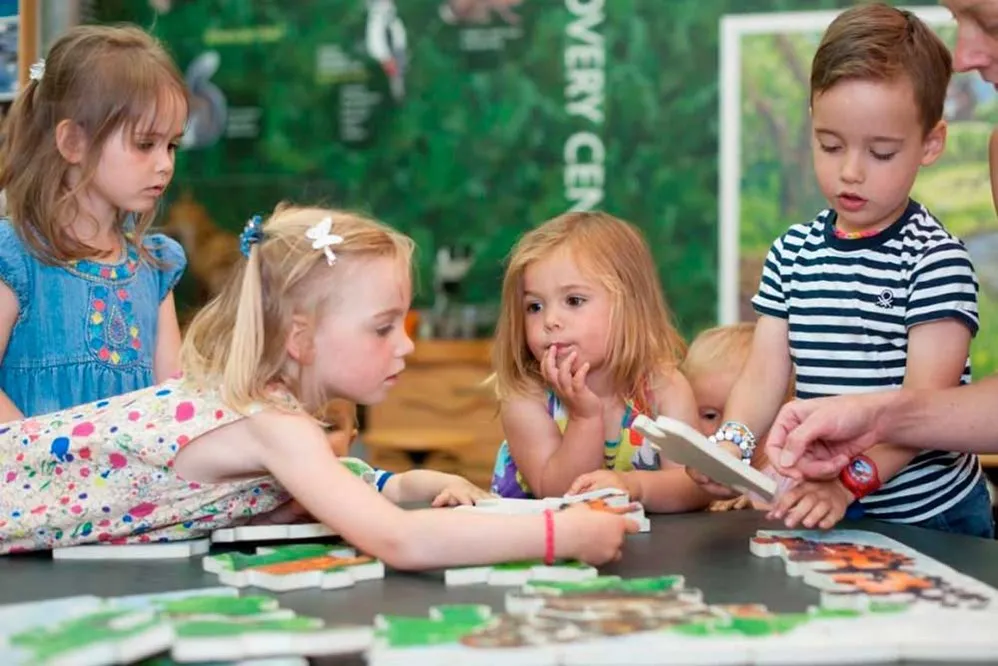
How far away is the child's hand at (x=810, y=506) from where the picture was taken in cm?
174

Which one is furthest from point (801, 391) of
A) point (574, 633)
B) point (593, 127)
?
point (593, 127)

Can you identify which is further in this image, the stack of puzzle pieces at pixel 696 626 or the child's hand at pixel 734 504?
the child's hand at pixel 734 504

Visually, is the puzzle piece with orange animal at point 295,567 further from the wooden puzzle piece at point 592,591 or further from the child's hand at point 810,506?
the child's hand at point 810,506

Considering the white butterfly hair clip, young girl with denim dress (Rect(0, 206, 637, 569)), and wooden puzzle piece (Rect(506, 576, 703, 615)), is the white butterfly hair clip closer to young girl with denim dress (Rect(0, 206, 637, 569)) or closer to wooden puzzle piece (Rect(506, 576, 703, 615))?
A: young girl with denim dress (Rect(0, 206, 637, 569))

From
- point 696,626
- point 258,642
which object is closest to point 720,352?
point 696,626

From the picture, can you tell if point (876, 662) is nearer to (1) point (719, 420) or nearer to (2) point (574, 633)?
(2) point (574, 633)

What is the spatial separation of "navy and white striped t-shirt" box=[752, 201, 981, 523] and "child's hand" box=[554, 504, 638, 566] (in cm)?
65

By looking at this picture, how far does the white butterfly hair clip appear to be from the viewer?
1824 mm

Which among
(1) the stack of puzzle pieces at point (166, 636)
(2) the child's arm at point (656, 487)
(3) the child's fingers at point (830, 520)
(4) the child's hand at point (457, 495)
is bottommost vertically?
(2) the child's arm at point (656, 487)

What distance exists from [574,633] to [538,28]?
5.35 meters

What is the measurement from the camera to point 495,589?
4.73ft

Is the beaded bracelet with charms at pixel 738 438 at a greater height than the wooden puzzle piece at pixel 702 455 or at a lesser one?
lesser

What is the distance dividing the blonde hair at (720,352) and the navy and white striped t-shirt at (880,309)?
19.0 inches

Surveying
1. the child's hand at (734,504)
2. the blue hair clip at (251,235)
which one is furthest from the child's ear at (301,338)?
the child's hand at (734,504)
